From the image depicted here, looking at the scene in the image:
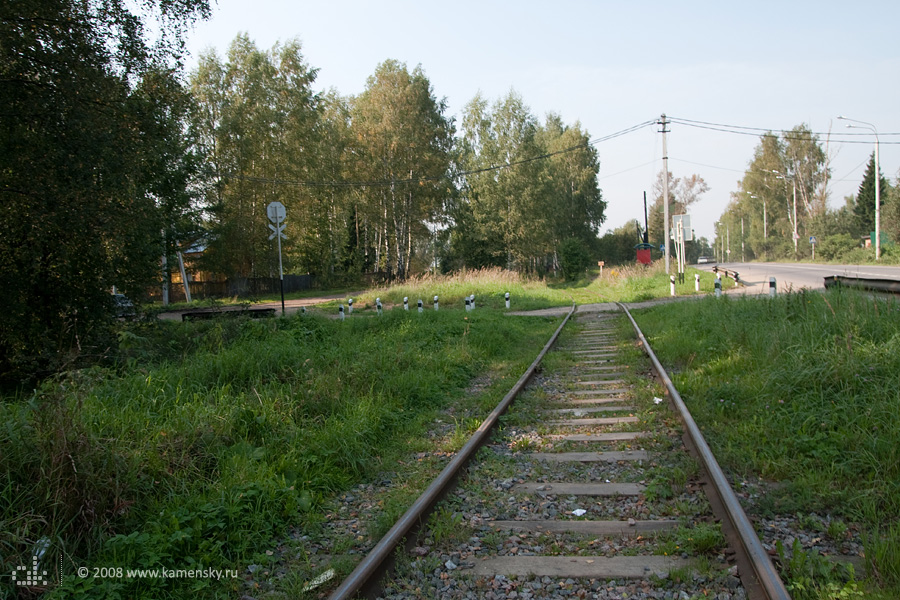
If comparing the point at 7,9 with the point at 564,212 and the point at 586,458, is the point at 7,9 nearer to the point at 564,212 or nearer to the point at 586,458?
the point at 586,458

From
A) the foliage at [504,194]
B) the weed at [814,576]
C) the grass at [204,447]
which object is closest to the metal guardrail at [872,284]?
the grass at [204,447]

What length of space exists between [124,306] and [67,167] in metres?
3.47

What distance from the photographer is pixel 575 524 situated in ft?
12.0

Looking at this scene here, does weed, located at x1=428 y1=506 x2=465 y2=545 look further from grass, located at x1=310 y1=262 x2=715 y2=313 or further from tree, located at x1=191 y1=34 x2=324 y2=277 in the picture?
tree, located at x1=191 y1=34 x2=324 y2=277

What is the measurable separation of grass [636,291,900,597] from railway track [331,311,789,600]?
523 millimetres

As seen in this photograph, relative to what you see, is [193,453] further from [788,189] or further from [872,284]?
[788,189]

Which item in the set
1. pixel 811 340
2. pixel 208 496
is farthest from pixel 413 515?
pixel 811 340

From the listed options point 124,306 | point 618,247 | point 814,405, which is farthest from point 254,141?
point 618,247

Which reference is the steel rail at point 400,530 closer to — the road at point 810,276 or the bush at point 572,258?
the road at point 810,276

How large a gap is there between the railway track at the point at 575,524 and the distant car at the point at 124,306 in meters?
8.54

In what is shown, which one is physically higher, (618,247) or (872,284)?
(618,247)

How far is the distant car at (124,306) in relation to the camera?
36.3 ft

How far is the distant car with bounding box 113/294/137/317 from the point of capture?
36.3 feet

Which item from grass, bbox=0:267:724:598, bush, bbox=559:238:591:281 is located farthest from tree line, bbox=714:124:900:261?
grass, bbox=0:267:724:598
